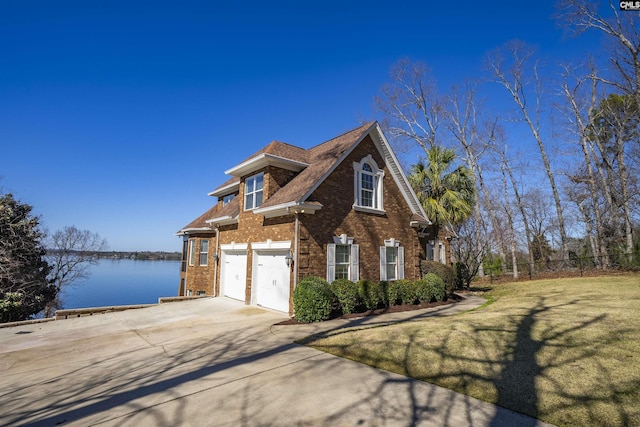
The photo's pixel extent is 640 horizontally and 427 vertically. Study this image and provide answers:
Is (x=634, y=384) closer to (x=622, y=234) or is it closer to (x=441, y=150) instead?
(x=441, y=150)

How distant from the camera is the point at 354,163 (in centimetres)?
1341

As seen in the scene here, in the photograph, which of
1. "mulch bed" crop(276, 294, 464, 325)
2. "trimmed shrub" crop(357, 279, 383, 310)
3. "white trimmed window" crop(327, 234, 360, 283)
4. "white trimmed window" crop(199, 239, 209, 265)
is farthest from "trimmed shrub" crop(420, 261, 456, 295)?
"white trimmed window" crop(199, 239, 209, 265)

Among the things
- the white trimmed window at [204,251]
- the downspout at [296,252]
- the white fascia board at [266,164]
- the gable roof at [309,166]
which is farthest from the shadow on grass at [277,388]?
the white trimmed window at [204,251]

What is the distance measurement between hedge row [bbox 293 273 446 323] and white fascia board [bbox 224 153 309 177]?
5354 millimetres

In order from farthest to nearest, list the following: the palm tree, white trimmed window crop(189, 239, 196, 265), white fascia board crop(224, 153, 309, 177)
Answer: white trimmed window crop(189, 239, 196, 265) → the palm tree → white fascia board crop(224, 153, 309, 177)

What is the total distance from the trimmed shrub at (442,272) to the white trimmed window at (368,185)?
14.6 feet

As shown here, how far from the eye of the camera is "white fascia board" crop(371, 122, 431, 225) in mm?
14341

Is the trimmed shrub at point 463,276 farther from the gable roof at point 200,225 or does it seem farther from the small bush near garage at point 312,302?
the gable roof at point 200,225

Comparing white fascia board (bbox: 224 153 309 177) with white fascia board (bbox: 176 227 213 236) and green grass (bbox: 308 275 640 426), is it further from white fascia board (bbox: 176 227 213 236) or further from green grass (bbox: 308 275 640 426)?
green grass (bbox: 308 275 640 426)

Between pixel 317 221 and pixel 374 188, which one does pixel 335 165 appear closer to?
pixel 317 221

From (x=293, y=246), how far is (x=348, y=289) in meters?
2.53

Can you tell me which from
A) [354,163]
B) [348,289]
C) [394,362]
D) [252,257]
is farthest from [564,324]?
[252,257]

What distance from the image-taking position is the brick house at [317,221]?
37.9 ft

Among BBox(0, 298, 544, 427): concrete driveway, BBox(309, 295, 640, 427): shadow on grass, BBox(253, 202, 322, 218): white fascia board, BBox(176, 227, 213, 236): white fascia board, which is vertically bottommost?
BBox(0, 298, 544, 427): concrete driveway
